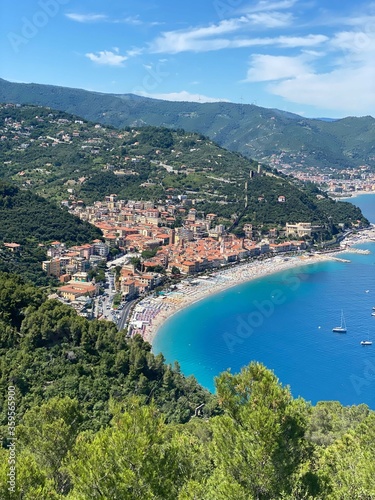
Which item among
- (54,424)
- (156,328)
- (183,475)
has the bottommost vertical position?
(156,328)

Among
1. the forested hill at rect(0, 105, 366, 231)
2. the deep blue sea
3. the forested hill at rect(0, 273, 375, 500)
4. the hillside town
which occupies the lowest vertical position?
the deep blue sea

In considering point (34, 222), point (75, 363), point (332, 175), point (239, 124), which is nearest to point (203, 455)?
point (75, 363)

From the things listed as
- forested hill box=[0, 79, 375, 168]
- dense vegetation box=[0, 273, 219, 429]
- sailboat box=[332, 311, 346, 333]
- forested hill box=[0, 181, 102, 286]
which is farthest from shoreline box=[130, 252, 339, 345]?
forested hill box=[0, 79, 375, 168]

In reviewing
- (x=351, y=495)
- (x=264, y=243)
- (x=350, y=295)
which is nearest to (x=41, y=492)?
(x=351, y=495)

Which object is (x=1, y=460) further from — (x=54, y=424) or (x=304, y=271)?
(x=304, y=271)

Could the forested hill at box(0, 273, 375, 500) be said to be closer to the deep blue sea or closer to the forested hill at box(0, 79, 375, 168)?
the deep blue sea

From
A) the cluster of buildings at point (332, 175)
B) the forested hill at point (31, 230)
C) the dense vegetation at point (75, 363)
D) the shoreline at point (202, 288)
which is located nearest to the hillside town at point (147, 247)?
the forested hill at point (31, 230)

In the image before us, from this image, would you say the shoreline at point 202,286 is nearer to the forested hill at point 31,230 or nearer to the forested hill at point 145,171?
the forested hill at point 31,230
